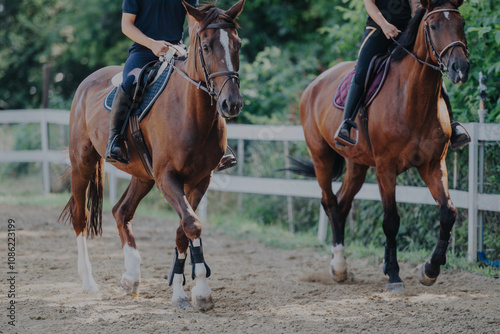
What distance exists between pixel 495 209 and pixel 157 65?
3862mm

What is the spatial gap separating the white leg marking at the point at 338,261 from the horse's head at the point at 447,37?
7.55 ft

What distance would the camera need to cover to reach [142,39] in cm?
521

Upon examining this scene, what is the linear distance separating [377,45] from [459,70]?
1.29 meters

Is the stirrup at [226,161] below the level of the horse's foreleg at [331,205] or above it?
above

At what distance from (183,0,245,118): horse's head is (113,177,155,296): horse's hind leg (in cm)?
174

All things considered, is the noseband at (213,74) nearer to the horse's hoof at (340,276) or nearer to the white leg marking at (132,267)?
the white leg marking at (132,267)

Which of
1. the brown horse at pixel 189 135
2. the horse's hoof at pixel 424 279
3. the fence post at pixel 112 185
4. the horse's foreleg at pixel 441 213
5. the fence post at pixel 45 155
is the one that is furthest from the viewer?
the fence post at pixel 45 155

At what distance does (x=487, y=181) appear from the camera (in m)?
6.79

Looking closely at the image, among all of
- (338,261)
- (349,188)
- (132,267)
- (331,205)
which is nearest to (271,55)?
(349,188)

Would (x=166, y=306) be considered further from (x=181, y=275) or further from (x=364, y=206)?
(x=364, y=206)

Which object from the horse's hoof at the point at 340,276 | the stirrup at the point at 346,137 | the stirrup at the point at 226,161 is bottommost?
the horse's hoof at the point at 340,276

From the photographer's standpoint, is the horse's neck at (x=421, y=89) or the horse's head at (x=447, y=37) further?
the horse's neck at (x=421, y=89)

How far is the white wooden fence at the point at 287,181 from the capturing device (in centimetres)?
652

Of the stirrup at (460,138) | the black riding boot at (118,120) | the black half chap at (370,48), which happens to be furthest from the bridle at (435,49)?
the black riding boot at (118,120)
